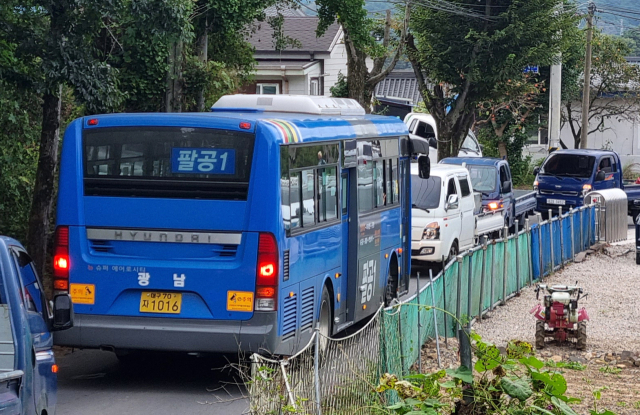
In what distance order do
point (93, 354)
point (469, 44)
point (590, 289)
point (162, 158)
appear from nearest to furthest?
point (162, 158) < point (93, 354) < point (590, 289) < point (469, 44)

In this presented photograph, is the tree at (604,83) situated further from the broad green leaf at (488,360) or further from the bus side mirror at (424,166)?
the broad green leaf at (488,360)

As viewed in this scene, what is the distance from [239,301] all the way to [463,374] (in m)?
3.42

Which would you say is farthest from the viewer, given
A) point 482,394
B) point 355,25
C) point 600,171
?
point 600,171

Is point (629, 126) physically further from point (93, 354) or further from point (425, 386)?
point (425, 386)

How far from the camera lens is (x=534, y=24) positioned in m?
32.2

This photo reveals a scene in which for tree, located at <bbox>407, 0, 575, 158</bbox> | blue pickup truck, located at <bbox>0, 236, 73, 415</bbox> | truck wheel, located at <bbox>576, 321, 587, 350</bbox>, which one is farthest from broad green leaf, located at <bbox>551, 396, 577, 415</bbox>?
tree, located at <bbox>407, 0, 575, 158</bbox>

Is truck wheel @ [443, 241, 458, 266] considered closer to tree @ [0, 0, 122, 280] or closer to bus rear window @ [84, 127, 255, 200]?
tree @ [0, 0, 122, 280]

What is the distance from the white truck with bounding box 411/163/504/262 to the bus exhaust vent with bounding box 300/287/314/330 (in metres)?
8.74

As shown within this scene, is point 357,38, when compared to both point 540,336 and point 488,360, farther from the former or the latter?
point 488,360

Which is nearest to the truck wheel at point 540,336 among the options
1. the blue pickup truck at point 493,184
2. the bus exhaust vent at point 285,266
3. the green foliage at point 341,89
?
the bus exhaust vent at point 285,266

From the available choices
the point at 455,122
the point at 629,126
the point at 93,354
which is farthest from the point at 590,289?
the point at 629,126

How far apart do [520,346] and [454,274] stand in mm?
6528

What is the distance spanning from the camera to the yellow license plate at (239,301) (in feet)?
31.9

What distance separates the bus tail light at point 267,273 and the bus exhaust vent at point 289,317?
255 mm
